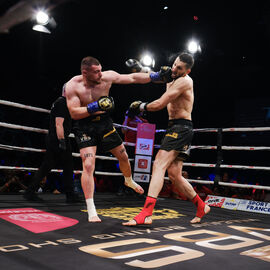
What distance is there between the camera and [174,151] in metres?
2.39

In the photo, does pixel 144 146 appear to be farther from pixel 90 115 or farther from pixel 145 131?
pixel 90 115

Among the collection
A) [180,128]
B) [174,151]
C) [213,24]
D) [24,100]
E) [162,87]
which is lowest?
[174,151]

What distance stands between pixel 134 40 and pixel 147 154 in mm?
3144

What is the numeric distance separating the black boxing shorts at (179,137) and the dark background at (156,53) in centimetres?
310

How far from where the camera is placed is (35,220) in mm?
2088

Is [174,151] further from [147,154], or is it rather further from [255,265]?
[147,154]

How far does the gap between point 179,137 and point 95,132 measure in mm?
654

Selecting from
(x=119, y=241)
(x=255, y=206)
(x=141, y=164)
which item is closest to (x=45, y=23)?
(x=141, y=164)

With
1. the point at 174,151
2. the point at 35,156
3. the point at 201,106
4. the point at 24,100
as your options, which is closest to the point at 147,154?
the point at 174,151

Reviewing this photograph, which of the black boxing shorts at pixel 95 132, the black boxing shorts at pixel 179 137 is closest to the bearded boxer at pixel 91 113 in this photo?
the black boxing shorts at pixel 95 132

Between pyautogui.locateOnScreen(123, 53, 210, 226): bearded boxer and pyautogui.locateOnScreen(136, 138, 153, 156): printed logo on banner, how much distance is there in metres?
1.69

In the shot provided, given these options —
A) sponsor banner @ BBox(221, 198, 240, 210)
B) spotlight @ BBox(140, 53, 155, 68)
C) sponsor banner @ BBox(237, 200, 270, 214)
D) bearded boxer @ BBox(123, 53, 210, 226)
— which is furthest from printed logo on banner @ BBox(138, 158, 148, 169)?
spotlight @ BBox(140, 53, 155, 68)

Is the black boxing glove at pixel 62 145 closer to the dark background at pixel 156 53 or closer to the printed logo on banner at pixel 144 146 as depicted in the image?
the printed logo on banner at pixel 144 146

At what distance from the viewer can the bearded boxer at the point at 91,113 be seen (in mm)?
2309
